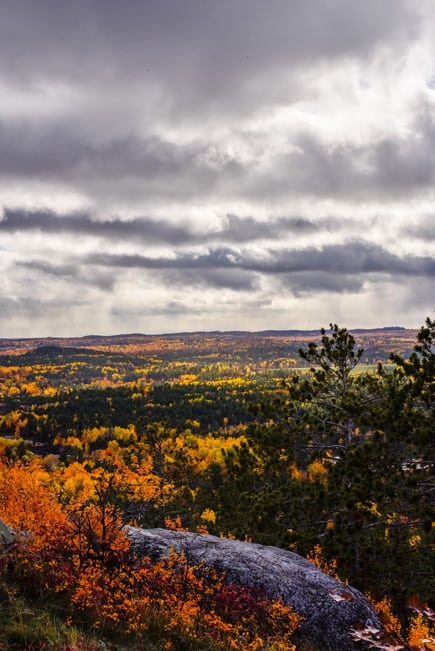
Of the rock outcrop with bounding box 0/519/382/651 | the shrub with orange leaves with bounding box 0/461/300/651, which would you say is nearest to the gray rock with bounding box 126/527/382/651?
the rock outcrop with bounding box 0/519/382/651

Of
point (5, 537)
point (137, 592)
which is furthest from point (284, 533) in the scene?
point (5, 537)

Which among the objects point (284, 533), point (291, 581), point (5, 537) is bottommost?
point (284, 533)

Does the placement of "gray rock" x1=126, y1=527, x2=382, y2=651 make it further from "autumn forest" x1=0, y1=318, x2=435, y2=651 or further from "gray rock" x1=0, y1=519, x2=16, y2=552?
"gray rock" x1=0, y1=519, x2=16, y2=552

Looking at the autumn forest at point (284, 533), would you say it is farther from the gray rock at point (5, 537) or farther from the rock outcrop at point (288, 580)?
the rock outcrop at point (288, 580)

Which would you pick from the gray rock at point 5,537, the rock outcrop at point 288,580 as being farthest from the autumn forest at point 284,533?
the rock outcrop at point 288,580

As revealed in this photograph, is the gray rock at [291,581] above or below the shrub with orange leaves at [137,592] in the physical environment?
below

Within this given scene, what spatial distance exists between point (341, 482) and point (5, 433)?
594ft

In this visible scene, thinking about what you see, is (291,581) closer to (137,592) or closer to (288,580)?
(288,580)

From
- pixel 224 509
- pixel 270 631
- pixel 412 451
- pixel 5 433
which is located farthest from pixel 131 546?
pixel 5 433

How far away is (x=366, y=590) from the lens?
20031 mm

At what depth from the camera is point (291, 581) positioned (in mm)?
14016

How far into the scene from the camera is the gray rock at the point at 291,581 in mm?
12648

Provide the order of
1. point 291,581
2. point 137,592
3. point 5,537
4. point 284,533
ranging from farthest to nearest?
point 284,533 < point 291,581 < point 5,537 < point 137,592

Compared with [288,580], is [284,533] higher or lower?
lower
